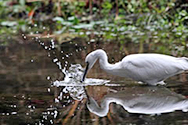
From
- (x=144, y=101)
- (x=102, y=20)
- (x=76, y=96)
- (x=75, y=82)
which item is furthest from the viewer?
(x=102, y=20)

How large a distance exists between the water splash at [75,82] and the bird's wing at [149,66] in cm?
74

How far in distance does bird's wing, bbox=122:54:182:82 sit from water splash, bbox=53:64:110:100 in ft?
2.43

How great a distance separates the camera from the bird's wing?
291 inches

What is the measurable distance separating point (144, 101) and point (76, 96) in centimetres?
103

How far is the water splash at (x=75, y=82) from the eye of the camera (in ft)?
25.3

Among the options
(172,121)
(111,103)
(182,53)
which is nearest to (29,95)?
(111,103)

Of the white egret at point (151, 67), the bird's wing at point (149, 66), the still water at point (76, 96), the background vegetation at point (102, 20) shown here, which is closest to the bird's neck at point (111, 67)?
the white egret at point (151, 67)

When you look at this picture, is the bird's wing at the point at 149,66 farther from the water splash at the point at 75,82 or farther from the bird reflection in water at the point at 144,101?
the water splash at the point at 75,82

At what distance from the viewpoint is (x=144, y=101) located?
22.5ft

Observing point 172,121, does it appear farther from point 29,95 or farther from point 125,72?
point 29,95

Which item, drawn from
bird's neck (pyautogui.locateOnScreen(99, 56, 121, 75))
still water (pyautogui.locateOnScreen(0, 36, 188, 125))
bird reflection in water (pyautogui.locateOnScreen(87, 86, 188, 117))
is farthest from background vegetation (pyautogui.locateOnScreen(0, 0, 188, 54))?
bird reflection in water (pyautogui.locateOnScreen(87, 86, 188, 117))

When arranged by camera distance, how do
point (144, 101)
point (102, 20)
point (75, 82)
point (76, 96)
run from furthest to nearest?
point (102, 20) → point (75, 82) → point (76, 96) → point (144, 101)

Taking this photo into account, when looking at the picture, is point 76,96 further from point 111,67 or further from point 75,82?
point 75,82

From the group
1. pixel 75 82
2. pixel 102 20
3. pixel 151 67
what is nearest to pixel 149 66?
pixel 151 67
